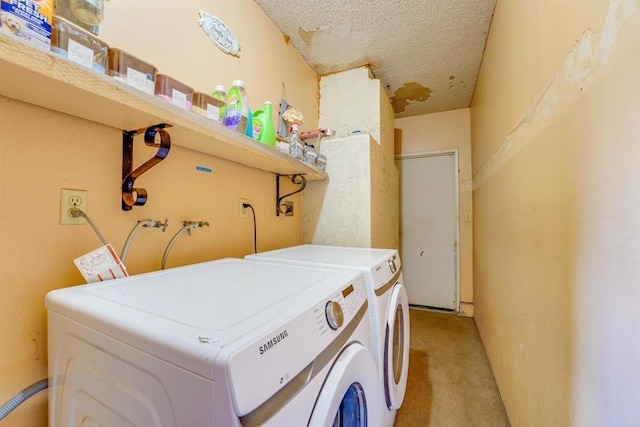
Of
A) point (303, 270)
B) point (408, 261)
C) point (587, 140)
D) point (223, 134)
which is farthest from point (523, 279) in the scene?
point (408, 261)

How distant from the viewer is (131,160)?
0.94m

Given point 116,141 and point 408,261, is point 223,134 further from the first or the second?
point 408,261

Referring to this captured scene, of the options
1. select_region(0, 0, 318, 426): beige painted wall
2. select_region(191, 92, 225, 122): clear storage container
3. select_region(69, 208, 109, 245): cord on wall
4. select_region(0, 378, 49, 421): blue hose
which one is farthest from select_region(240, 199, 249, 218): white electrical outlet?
select_region(0, 378, 49, 421): blue hose

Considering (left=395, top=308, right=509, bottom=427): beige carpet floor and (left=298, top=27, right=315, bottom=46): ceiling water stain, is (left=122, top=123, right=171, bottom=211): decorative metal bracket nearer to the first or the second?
(left=298, top=27, right=315, bottom=46): ceiling water stain

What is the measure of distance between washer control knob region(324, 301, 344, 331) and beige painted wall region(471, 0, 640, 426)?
0.60 meters

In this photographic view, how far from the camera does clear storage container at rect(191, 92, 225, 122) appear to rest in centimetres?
101

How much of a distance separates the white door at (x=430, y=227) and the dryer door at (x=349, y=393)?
2.73 m

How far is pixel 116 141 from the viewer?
3.00ft

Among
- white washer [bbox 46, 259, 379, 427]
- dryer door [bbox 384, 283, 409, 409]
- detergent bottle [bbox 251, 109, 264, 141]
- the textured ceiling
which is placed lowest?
dryer door [bbox 384, 283, 409, 409]

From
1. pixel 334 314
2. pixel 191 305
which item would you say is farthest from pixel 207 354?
pixel 334 314

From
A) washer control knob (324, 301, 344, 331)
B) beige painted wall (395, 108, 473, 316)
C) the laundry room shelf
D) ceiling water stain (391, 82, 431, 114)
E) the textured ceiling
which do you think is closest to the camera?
the laundry room shelf

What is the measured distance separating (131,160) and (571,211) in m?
1.45

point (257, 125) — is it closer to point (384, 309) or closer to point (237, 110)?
point (237, 110)

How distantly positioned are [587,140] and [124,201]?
4.66 feet
